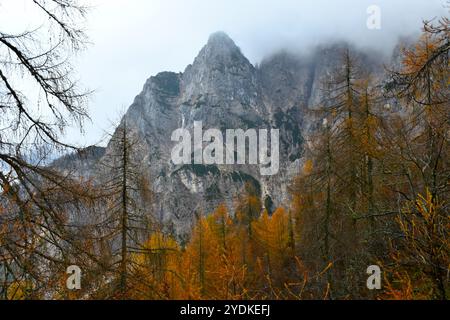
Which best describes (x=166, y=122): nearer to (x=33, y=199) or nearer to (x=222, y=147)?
(x=222, y=147)

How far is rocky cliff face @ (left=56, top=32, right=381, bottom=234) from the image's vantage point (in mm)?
112875

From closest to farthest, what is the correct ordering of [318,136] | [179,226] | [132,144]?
[132,144]
[318,136]
[179,226]

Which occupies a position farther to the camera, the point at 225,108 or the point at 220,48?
the point at 220,48

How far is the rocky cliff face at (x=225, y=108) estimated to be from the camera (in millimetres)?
112875

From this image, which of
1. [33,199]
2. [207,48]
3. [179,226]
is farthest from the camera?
[207,48]

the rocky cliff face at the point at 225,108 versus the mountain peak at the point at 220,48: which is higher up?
the mountain peak at the point at 220,48

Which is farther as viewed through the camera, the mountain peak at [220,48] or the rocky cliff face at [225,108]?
the mountain peak at [220,48]

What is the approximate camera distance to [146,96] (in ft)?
506

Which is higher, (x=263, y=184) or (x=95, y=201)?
(x=263, y=184)

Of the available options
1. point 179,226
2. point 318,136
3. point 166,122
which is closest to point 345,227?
point 318,136

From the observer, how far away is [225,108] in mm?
137125

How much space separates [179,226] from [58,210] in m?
89.7

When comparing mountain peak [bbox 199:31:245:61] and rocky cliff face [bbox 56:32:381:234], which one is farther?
mountain peak [bbox 199:31:245:61]

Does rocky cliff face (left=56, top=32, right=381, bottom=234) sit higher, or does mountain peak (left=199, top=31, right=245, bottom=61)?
mountain peak (left=199, top=31, right=245, bottom=61)
